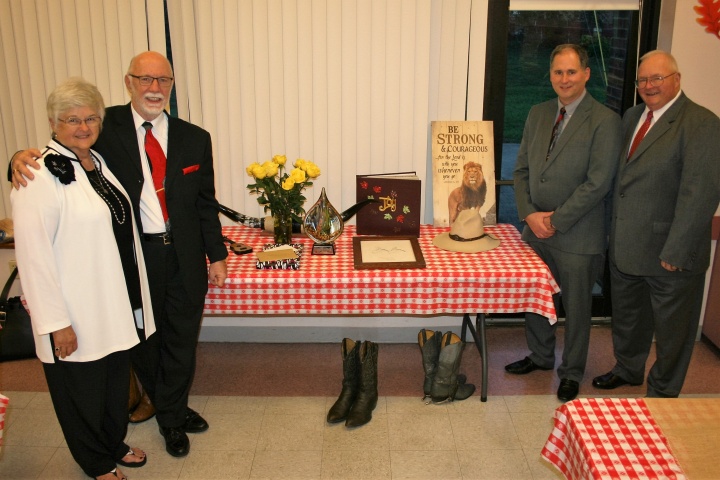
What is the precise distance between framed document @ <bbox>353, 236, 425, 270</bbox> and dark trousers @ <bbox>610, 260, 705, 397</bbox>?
0.97 metres

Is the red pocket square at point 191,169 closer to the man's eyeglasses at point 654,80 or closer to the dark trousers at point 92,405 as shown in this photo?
the dark trousers at point 92,405

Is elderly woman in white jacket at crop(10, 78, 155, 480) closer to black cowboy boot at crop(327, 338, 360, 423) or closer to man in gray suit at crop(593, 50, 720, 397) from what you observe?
black cowboy boot at crop(327, 338, 360, 423)

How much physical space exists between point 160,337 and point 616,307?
2.18 metres

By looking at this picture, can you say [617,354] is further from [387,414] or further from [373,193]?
[373,193]

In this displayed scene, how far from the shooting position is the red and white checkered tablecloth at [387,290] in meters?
2.95

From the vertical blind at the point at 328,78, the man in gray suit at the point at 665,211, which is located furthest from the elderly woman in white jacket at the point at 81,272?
the man in gray suit at the point at 665,211

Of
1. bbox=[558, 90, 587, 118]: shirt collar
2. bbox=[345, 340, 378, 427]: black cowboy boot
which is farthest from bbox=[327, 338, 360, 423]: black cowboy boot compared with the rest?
bbox=[558, 90, 587, 118]: shirt collar

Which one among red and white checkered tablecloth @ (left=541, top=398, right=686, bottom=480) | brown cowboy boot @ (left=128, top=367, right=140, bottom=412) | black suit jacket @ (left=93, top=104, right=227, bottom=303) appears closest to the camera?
red and white checkered tablecloth @ (left=541, top=398, right=686, bottom=480)

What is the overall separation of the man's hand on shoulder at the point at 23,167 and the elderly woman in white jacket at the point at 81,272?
3 cm

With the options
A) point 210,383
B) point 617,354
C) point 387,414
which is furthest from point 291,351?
point 617,354

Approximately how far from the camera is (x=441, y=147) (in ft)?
11.7

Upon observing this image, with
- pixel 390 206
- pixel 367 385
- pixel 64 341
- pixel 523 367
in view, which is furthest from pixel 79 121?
pixel 523 367

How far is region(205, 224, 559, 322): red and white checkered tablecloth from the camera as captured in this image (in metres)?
2.95

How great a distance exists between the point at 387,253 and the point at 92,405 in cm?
144
